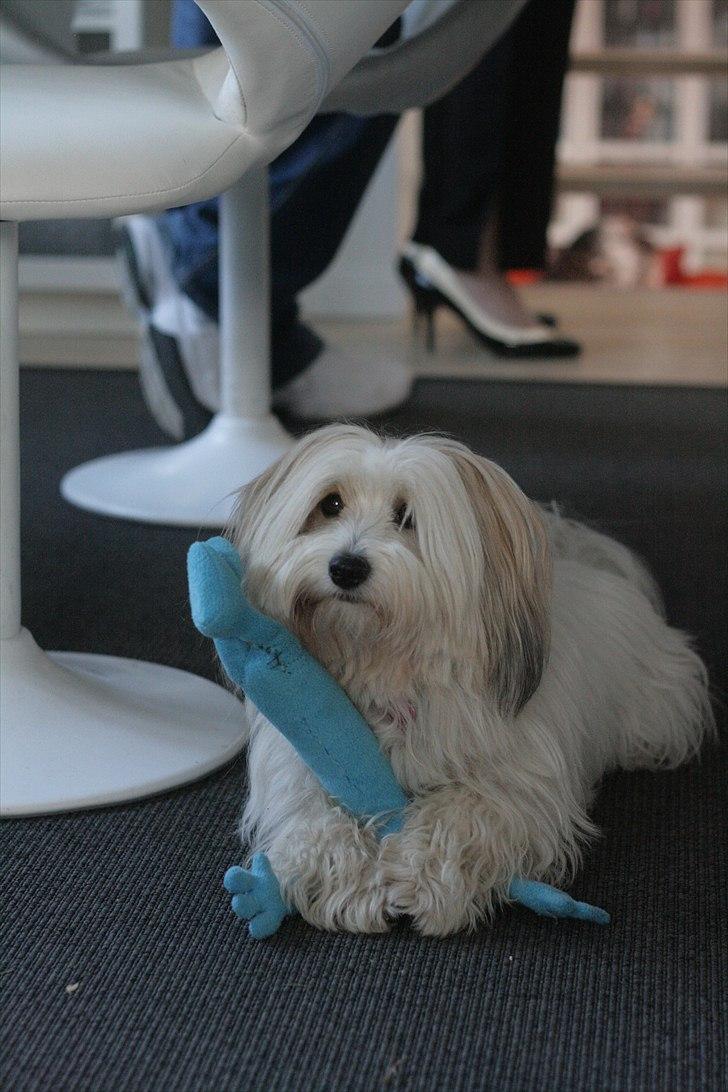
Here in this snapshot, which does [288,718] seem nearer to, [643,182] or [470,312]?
[470,312]

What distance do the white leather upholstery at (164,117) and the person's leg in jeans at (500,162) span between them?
2.37 metres

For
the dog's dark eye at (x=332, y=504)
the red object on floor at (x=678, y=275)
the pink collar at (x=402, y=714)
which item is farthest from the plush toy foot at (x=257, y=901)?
the red object on floor at (x=678, y=275)

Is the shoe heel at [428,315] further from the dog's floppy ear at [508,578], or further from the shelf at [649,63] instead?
the dog's floppy ear at [508,578]

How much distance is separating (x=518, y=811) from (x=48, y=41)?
1243 millimetres

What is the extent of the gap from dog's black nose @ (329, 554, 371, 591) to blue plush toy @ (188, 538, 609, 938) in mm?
81

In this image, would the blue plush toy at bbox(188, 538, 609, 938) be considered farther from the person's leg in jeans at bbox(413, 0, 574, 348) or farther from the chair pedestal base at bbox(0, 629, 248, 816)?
the person's leg in jeans at bbox(413, 0, 574, 348)

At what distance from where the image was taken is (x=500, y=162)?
11.8ft

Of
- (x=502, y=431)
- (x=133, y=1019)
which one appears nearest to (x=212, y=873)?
(x=133, y=1019)

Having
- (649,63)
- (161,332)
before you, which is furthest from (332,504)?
(649,63)

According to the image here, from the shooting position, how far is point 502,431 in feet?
9.20

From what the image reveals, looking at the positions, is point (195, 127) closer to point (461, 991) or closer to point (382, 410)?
point (461, 991)

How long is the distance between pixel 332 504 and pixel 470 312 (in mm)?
2563

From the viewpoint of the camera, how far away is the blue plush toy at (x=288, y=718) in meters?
1.07

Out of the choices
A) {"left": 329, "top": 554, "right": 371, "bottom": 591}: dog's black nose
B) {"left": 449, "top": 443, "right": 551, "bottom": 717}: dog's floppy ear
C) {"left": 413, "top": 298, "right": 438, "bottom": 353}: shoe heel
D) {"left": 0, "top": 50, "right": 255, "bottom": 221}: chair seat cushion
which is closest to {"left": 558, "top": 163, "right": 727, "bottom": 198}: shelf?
{"left": 413, "top": 298, "right": 438, "bottom": 353}: shoe heel
